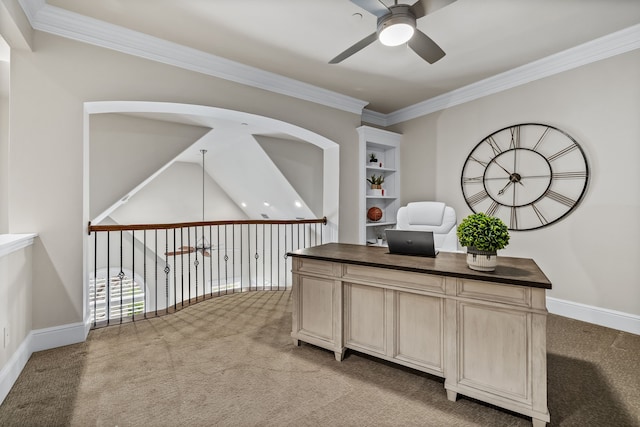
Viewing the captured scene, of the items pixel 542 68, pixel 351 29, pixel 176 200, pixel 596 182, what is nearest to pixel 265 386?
pixel 351 29

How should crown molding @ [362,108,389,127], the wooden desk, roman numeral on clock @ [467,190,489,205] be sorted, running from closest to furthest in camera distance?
the wooden desk → roman numeral on clock @ [467,190,489,205] → crown molding @ [362,108,389,127]

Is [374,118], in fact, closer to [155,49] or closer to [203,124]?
[203,124]

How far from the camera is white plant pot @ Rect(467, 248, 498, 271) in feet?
5.74

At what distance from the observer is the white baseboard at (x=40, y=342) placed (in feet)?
6.59

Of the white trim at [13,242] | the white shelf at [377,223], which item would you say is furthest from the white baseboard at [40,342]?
the white shelf at [377,223]

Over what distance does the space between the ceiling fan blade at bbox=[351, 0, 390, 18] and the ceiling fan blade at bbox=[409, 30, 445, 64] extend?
0.29 m

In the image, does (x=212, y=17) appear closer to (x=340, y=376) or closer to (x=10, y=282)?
(x=10, y=282)

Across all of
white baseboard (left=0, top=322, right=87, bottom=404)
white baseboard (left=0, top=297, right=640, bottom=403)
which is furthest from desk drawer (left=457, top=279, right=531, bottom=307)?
white baseboard (left=0, top=322, right=87, bottom=404)

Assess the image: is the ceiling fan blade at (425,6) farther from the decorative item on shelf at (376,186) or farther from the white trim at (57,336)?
the white trim at (57,336)

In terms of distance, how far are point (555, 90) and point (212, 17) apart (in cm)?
350

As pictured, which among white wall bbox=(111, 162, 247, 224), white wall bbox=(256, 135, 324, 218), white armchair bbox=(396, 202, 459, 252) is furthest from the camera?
white wall bbox=(111, 162, 247, 224)

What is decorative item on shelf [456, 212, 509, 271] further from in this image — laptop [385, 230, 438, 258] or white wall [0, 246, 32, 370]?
white wall [0, 246, 32, 370]

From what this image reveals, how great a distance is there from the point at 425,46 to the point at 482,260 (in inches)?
62.6

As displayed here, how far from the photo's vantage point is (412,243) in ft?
7.52
